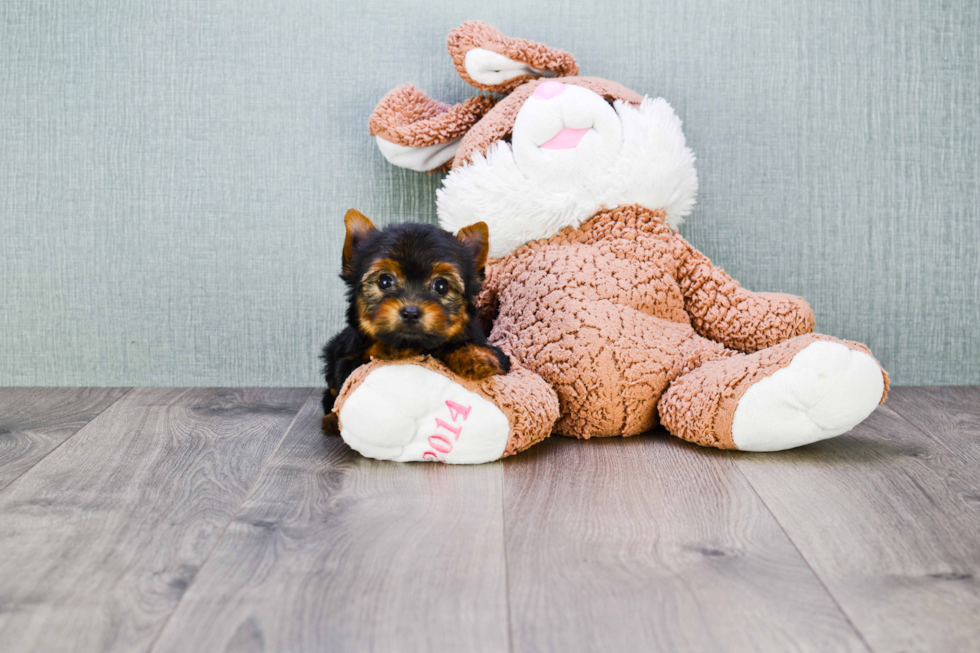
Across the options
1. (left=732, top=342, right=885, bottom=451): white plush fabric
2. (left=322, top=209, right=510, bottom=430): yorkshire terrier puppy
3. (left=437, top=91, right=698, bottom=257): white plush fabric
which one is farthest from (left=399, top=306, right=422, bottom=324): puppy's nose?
(left=732, top=342, right=885, bottom=451): white plush fabric

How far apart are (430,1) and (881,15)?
123 centimetres

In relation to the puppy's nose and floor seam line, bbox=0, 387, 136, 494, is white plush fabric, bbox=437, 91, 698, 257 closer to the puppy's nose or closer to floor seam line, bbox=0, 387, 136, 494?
the puppy's nose

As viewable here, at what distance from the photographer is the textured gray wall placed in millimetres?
2104

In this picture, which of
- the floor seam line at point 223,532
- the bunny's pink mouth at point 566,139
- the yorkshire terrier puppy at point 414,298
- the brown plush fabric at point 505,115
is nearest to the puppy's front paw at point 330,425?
the floor seam line at point 223,532

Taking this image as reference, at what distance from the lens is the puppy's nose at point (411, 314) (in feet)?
4.39

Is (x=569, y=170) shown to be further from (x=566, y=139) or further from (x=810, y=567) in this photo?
(x=810, y=567)

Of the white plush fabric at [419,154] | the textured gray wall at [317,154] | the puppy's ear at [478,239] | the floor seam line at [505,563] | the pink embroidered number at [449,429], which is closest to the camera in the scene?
the floor seam line at [505,563]

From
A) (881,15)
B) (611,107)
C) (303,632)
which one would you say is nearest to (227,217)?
(611,107)

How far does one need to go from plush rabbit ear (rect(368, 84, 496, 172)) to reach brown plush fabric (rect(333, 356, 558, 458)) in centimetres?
69

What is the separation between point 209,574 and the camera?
3.36 ft

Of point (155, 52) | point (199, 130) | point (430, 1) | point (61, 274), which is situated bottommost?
point (61, 274)

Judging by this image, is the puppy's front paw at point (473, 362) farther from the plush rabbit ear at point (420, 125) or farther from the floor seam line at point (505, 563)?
the plush rabbit ear at point (420, 125)

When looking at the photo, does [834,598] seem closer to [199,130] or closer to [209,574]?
[209,574]

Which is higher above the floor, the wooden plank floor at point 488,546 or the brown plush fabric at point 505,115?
the brown plush fabric at point 505,115
